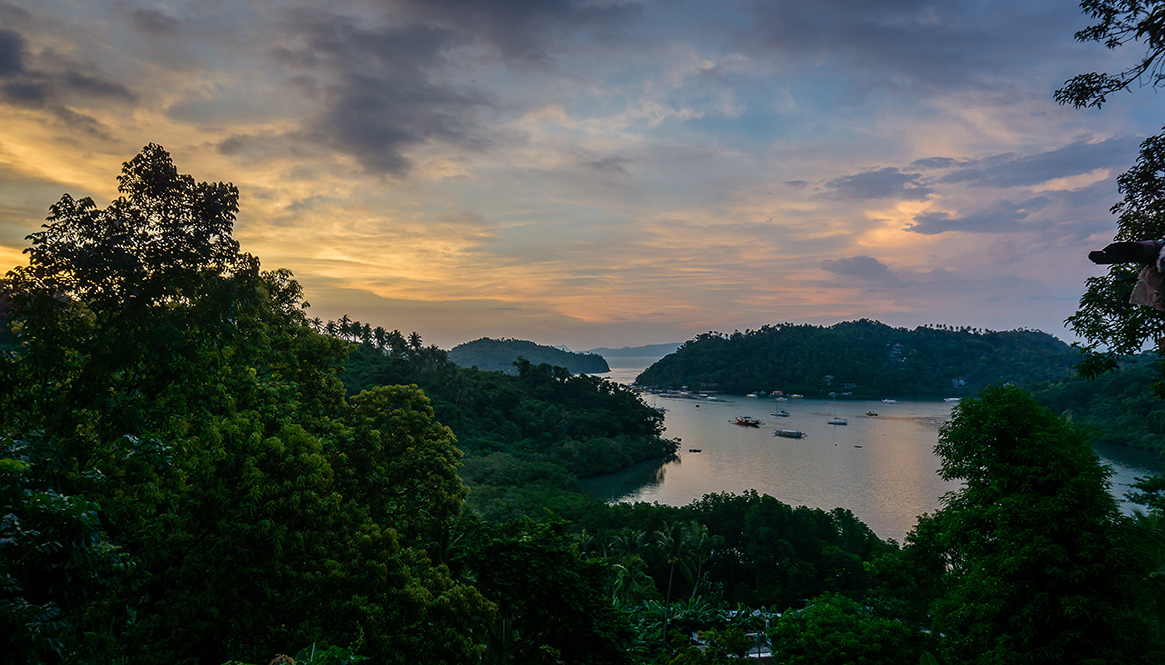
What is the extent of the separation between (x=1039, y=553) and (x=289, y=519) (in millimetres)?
10535

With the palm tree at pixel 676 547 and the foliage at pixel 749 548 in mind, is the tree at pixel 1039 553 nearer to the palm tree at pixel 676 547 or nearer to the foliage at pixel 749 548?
the palm tree at pixel 676 547

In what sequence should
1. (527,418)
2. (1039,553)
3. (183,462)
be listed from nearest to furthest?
(183,462) → (1039,553) → (527,418)

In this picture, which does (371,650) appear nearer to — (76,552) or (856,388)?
(76,552)

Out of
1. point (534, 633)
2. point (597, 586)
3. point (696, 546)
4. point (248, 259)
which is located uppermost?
point (248, 259)

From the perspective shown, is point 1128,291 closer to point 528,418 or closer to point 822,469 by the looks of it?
point 822,469

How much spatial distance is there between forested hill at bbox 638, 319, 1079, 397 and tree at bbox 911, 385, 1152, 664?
10240cm

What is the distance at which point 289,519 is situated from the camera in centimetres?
755

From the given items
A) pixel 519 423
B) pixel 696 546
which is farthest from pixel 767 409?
pixel 696 546

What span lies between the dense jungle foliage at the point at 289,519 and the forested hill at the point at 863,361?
102m

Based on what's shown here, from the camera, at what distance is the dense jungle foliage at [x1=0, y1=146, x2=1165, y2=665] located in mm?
5992

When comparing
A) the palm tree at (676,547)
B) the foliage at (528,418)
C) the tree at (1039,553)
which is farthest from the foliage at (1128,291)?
the foliage at (528,418)

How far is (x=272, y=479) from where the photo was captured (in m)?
7.73

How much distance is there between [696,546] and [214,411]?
19.4 m

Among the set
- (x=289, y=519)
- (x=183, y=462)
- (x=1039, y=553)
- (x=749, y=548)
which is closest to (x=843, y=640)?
(x=1039, y=553)
